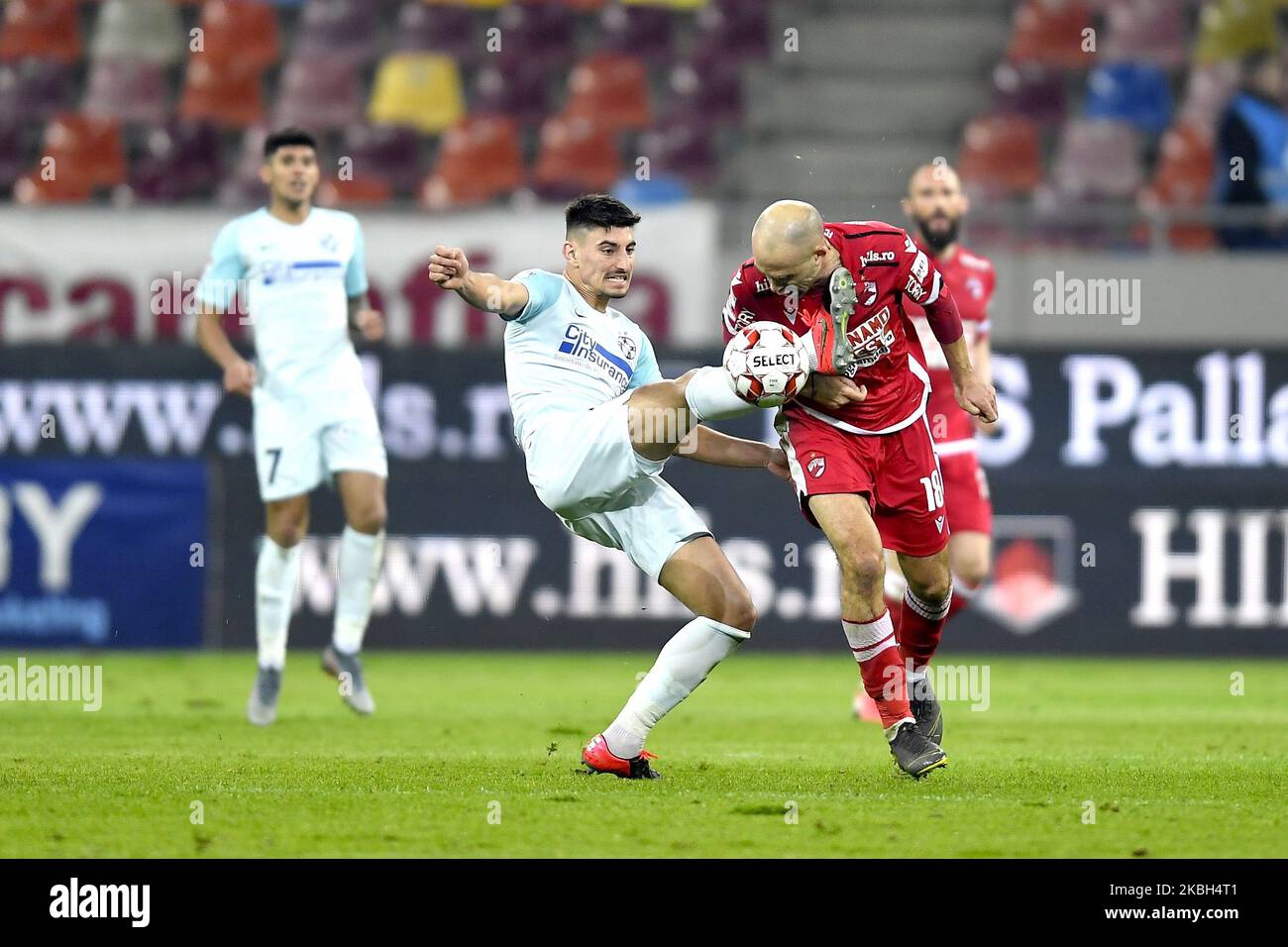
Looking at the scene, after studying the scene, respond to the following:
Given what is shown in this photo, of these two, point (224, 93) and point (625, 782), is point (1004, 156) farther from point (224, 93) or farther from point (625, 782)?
point (625, 782)

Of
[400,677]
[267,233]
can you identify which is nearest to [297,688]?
[400,677]

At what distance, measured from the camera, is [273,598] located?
934 cm

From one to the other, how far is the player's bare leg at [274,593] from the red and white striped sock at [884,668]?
334 centimetres

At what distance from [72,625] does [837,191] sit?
7.04 meters

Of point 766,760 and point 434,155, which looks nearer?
point 766,760

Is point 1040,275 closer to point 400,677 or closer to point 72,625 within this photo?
point 400,677

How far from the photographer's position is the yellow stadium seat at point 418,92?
17.6 m

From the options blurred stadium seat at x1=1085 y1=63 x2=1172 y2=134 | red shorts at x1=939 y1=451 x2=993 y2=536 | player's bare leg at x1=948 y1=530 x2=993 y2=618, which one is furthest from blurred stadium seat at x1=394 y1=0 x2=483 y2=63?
player's bare leg at x1=948 y1=530 x2=993 y2=618

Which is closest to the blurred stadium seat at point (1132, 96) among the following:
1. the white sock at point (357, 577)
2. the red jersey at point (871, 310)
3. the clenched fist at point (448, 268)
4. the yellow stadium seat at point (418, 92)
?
the yellow stadium seat at point (418, 92)

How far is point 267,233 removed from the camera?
9.62 metres

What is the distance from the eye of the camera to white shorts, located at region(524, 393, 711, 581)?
679 cm

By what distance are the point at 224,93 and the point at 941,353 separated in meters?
10.1
